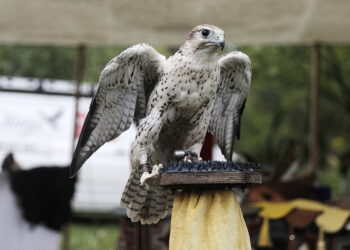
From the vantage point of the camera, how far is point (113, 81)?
134 inches

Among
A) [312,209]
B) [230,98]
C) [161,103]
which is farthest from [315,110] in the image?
[161,103]

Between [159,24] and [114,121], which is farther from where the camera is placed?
[159,24]

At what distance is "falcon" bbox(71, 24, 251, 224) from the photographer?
316 cm

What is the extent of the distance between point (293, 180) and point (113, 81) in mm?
2768

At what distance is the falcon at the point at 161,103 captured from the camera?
3.16m

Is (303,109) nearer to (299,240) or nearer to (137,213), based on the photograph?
(299,240)

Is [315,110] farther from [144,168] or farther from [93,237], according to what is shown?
[93,237]

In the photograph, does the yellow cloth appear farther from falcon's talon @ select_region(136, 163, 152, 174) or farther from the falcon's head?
the falcon's head

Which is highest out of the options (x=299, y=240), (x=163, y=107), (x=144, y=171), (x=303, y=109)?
(x=163, y=107)

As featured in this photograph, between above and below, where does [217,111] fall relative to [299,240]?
above

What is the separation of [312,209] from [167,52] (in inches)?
388

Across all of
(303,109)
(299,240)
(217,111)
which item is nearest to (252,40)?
(299,240)

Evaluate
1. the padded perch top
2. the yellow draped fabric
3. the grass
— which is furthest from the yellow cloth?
the grass

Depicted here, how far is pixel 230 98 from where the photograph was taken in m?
3.66
